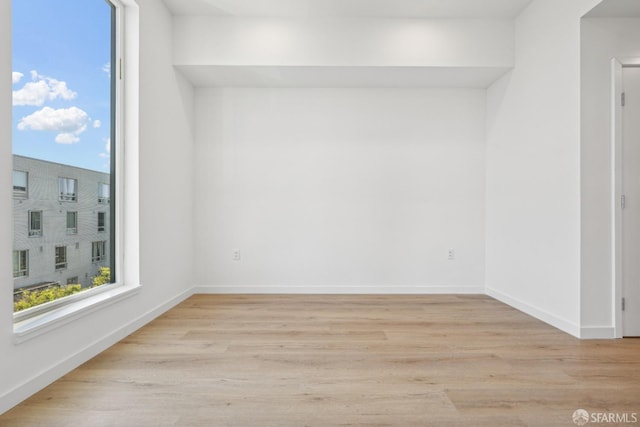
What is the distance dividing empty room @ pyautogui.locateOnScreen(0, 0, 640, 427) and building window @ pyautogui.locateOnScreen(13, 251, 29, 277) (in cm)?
1

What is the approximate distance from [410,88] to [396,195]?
4.22 ft

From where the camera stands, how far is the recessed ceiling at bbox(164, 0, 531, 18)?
3246 millimetres

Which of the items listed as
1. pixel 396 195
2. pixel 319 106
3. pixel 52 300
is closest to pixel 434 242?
pixel 396 195

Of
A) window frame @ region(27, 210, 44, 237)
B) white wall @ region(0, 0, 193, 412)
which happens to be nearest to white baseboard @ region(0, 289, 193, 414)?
white wall @ region(0, 0, 193, 412)

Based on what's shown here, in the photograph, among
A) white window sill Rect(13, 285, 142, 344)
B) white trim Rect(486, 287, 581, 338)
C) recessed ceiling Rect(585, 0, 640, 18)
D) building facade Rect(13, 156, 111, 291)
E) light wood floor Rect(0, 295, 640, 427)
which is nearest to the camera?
light wood floor Rect(0, 295, 640, 427)

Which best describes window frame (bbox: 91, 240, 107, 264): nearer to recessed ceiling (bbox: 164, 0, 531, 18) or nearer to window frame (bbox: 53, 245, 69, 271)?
window frame (bbox: 53, 245, 69, 271)

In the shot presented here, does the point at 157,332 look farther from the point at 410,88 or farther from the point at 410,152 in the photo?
the point at 410,88

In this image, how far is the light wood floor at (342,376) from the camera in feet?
5.27

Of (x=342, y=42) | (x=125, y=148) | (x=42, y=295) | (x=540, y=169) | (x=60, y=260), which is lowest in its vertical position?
(x=42, y=295)

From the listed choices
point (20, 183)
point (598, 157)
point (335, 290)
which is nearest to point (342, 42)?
point (598, 157)

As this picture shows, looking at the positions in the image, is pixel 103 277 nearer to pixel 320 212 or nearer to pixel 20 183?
pixel 20 183

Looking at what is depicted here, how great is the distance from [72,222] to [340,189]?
8.63ft

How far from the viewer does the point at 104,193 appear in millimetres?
2600

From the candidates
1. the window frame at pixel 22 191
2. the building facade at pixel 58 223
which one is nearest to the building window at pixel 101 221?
the building facade at pixel 58 223
